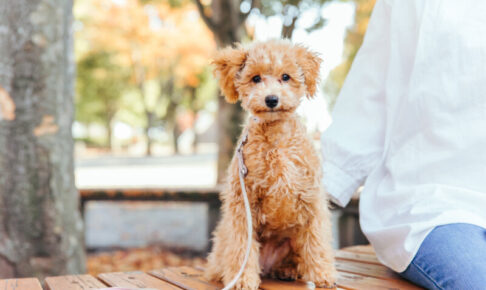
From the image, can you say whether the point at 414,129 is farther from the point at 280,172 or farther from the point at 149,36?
the point at 149,36

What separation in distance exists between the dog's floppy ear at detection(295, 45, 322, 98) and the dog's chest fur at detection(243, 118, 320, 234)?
15 cm

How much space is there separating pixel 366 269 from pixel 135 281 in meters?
1.06

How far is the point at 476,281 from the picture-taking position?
1538 mm

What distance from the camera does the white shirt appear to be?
179 centimetres

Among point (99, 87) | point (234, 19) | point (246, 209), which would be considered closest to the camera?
point (246, 209)

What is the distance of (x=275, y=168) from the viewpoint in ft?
5.63

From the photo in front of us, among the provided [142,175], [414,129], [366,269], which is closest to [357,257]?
[366,269]

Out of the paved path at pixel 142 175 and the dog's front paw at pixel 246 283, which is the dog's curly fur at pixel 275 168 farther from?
the paved path at pixel 142 175

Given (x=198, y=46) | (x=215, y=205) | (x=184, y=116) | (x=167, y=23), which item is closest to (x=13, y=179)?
(x=215, y=205)

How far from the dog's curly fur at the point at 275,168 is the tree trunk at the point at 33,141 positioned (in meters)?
1.79

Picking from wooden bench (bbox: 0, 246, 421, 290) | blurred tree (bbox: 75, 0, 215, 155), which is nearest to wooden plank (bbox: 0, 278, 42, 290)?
wooden bench (bbox: 0, 246, 421, 290)

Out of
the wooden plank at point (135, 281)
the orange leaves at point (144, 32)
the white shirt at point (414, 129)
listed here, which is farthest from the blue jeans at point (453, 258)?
the orange leaves at point (144, 32)

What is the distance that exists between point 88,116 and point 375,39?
28.3 metres

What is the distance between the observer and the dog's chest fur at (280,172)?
1.71m
